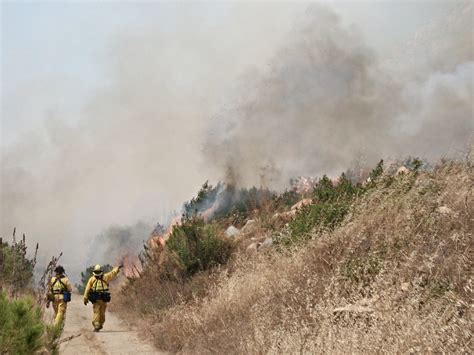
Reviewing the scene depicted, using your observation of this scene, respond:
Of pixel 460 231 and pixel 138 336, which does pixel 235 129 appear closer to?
pixel 138 336

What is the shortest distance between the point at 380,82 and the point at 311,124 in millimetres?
3819

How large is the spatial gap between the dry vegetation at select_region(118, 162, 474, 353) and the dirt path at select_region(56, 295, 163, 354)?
444 mm

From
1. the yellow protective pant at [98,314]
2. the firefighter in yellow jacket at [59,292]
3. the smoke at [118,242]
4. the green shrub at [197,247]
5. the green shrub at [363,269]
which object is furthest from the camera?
the smoke at [118,242]

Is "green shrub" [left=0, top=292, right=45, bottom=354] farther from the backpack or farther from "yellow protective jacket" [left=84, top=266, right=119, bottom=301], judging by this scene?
"yellow protective jacket" [left=84, top=266, right=119, bottom=301]

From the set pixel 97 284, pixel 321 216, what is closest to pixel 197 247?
pixel 97 284

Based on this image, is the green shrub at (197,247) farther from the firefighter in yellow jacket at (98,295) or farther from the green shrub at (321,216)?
the green shrub at (321,216)

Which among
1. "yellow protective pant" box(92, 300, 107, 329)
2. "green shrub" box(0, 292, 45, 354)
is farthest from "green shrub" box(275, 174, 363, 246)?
"green shrub" box(0, 292, 45, 354)

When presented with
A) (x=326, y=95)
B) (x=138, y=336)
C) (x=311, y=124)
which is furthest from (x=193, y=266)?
(x=326, y=95)

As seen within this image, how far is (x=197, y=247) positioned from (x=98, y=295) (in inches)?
99.9

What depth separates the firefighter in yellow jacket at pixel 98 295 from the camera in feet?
36.1

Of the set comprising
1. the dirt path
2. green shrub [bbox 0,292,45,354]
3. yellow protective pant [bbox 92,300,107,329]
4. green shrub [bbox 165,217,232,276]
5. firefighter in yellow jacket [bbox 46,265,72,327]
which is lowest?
green shrub [bbox 0,292,45,354]

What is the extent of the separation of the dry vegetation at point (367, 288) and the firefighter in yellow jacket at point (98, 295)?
2388 millimetres

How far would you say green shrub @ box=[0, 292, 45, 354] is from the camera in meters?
3.34

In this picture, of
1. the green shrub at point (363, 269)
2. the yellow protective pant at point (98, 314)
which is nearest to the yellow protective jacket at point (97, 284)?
the yellow protective pant at point (98, 314)
